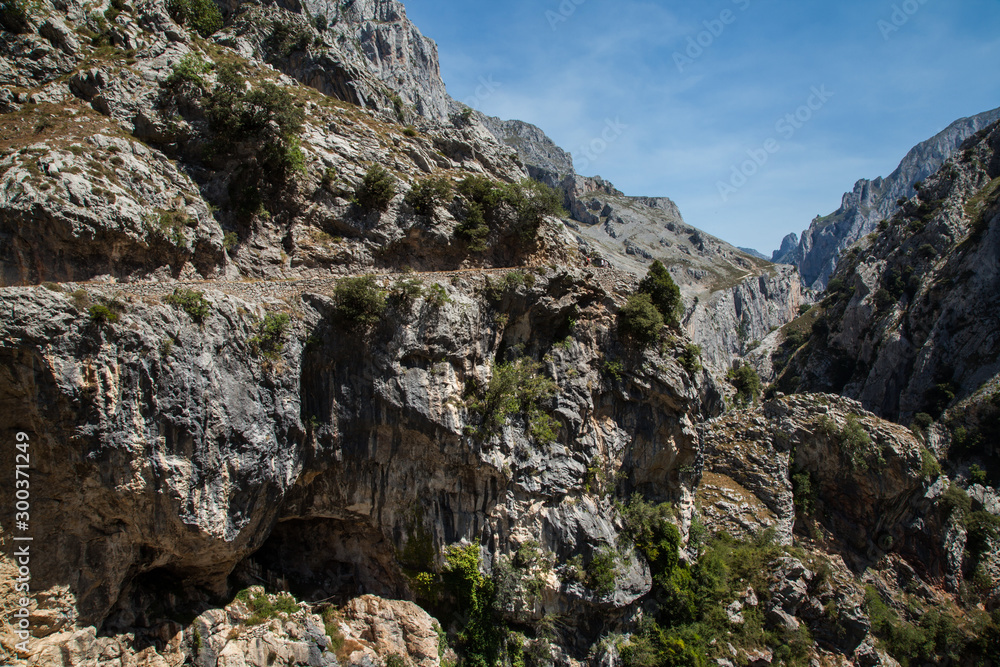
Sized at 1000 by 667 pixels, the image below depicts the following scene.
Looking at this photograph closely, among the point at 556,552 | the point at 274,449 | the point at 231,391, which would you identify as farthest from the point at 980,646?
the point at 231,391

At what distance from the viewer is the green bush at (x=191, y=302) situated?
1557cm

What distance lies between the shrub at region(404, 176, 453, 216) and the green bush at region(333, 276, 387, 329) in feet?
31.3

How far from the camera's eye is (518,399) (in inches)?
902

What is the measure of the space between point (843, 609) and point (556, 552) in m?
16.5

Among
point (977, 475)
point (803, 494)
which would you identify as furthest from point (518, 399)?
point (977, 475)

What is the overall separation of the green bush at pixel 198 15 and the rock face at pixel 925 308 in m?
75.1

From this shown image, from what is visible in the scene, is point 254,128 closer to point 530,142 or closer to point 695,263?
point 695,263

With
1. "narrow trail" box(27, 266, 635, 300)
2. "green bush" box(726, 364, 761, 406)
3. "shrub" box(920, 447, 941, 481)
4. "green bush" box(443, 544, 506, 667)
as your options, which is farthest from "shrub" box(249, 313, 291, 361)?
"green bush" box(726, 364, 761, 406)

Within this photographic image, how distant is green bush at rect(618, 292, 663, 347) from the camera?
2575 centimetres

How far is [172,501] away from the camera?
14641 millimetres

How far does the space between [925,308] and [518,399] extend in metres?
63.3

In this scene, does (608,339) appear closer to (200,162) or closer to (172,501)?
(172,501)

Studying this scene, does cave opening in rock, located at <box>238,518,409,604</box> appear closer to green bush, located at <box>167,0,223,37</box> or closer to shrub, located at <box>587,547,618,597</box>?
shrub, located at <box>587,547,618,597</box>

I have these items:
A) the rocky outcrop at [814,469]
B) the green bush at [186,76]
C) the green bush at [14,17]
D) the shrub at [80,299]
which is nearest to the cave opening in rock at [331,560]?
the shrub at [80,299]
